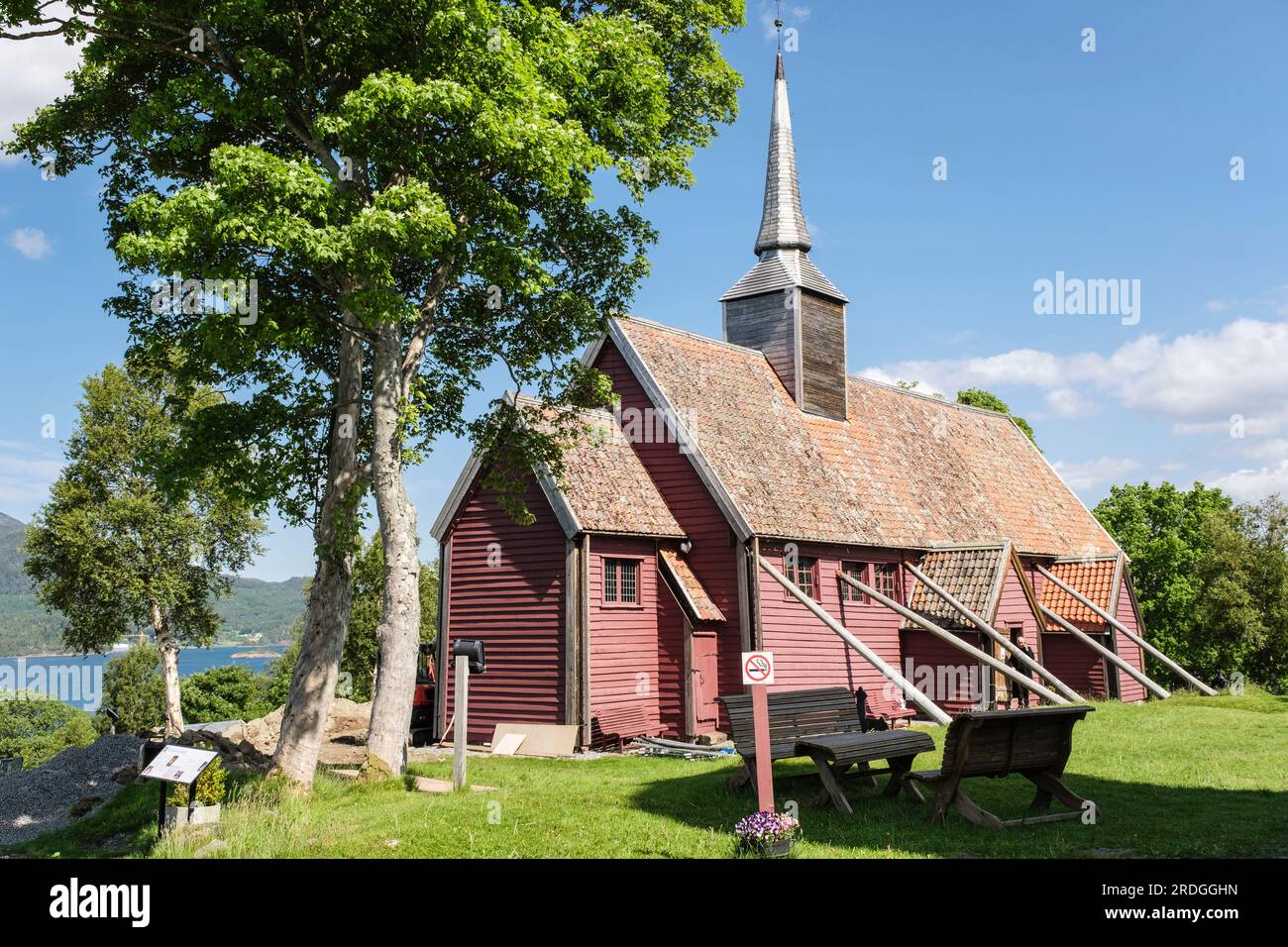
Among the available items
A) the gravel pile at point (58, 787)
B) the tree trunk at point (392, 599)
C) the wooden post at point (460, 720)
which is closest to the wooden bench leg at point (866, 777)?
the wooden post at point (460, 720)

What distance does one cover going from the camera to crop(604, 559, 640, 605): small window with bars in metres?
21.6

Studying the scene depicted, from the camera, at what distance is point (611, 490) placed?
73.2 ft

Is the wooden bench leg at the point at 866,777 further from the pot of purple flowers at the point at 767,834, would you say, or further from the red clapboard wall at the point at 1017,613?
the red clapboard wall at the point at 1017,613

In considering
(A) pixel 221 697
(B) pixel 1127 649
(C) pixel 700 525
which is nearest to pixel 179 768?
(C) pixel 700 525

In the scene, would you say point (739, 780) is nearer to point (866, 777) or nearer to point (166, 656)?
point (866, 777)

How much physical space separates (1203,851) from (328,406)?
1310 cm

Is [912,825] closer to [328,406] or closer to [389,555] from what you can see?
[389,555]

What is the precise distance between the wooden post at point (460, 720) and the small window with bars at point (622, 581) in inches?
260

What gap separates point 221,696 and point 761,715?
184 feet

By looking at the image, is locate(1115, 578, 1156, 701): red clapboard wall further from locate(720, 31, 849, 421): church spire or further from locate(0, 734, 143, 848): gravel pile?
locate(0, 734, 143, 848): gravel pile

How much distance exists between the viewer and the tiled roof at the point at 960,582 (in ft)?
79.9

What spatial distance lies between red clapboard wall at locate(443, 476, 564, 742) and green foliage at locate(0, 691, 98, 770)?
59219 mm
